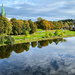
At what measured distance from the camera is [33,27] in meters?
82.1

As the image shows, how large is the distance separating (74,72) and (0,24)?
47433 mm

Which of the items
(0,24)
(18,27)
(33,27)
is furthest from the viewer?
(33,27)

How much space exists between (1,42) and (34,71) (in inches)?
1151

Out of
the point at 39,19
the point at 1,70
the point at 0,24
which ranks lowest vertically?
the point at 1,70

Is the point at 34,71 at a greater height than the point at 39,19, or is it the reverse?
the point at 39,19

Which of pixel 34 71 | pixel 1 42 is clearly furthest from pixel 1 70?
pixel 1 42

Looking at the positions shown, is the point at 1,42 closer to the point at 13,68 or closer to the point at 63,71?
the point at 13,68

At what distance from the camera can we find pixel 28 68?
23547 millimetres

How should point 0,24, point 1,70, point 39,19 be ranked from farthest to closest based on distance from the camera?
point 39,19
point 0,24
point 1,70

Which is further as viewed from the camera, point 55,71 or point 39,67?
point 39,67

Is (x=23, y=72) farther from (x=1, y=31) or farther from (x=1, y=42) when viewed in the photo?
(x=1, y=31)

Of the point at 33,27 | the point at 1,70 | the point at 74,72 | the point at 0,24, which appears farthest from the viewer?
the point at 33,27

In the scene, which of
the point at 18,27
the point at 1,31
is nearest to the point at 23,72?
the point at 1,31

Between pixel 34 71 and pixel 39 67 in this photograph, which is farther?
pixel 39 67
